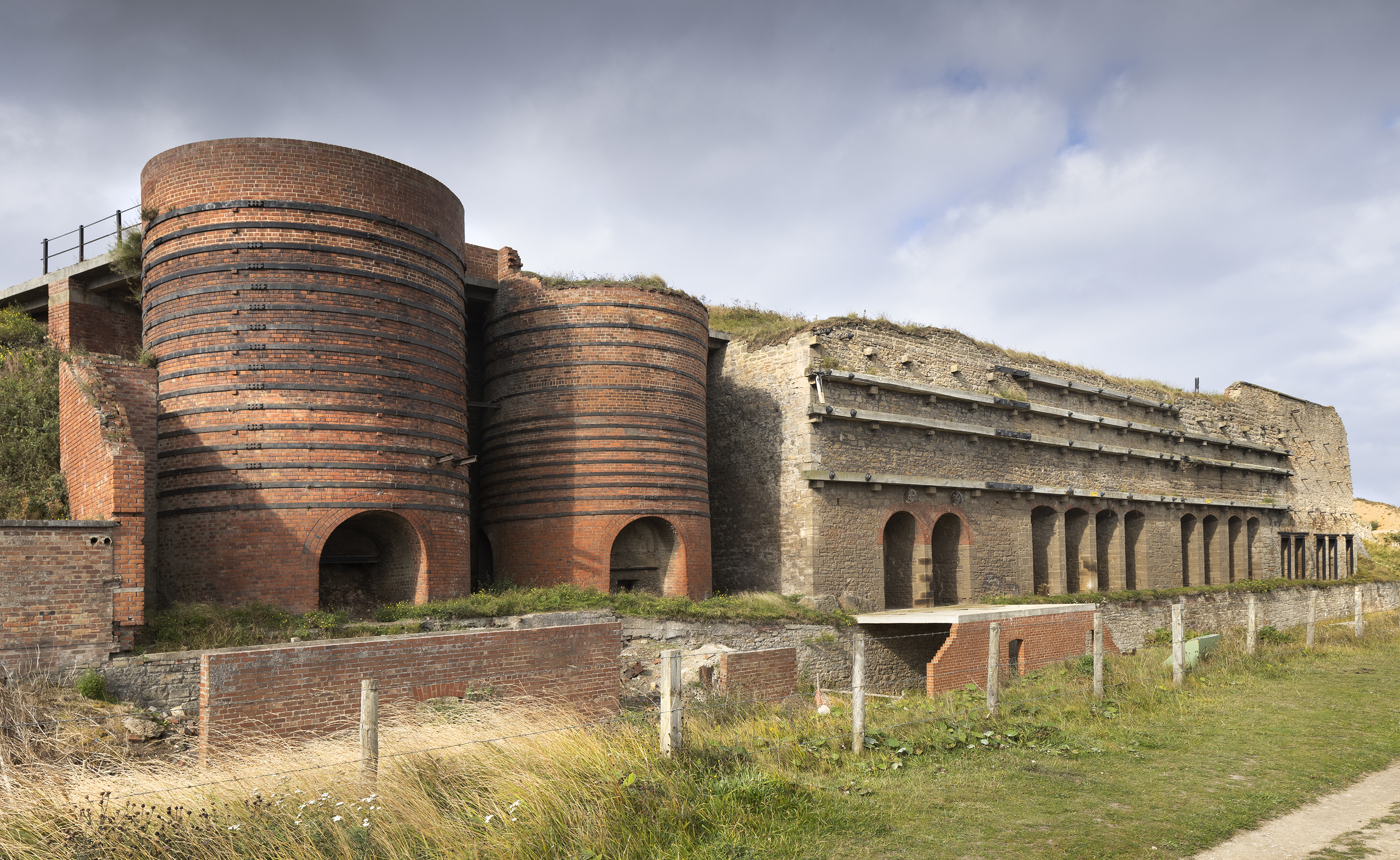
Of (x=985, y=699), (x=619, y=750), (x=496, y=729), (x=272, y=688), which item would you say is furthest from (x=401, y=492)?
(x=985, y=699)

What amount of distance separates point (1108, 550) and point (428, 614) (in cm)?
2114

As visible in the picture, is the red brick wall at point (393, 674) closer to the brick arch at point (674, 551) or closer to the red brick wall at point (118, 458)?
the red brick wall at point (118, 458)

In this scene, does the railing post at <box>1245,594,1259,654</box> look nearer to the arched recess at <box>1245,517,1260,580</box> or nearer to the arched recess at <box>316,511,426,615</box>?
the arched recess at <box>316,511,426,615</box>

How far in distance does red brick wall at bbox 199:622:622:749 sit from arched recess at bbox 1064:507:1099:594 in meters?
17.8

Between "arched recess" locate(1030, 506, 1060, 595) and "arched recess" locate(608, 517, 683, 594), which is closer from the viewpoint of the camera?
"arched recess" locate(608, 517, 683, 594)

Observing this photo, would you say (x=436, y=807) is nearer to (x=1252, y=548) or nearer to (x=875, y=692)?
(x=875, y=692)

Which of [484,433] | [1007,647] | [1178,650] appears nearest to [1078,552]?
[1007,647]

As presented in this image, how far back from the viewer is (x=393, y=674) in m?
10.5

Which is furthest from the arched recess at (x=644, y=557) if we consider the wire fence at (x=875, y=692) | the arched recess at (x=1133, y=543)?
the arched recess at (x=1133, y=543)

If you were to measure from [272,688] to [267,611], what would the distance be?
3.21 metres

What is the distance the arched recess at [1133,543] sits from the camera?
Answer: 28016mm

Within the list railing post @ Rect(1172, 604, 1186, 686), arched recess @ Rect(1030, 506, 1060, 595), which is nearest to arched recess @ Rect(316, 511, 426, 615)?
railing post @ Rect(1172, 604, 1186, 686)

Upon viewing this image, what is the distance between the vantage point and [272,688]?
9.54m

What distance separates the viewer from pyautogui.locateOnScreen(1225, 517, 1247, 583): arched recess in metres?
32.1
